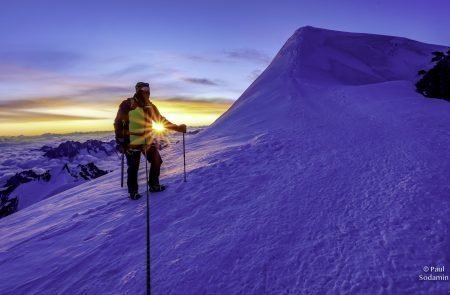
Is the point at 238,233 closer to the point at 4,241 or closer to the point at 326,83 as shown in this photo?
the point at 4,241

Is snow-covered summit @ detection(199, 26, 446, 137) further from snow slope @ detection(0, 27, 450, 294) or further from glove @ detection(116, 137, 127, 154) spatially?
glove @ detection(116, 137, 127, 154)

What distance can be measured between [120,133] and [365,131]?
714cm

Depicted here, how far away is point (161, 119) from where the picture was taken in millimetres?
7574

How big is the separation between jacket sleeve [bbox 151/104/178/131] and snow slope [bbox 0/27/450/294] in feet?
4.63

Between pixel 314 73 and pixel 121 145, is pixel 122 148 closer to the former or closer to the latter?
pixel 121 145

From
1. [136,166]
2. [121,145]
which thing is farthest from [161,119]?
[136,166]

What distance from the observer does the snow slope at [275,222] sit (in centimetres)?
372

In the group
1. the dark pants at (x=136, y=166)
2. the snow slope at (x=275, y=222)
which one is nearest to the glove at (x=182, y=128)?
the dark pants at (x=136, y=166)

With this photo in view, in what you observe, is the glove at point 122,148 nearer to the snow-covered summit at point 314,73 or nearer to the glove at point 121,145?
the glove at point 121,145

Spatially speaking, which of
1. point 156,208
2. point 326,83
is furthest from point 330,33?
point 156,208

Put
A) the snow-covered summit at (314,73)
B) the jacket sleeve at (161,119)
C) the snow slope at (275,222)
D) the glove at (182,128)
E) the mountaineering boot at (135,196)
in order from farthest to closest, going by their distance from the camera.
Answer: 1. the snow-covered summit at (314,73)
2. the glove at (182,128)
3. the jacket sleeve at (161,119)
4. the mountaineering boot at (135,196)
5. the snow slope at (275,222)

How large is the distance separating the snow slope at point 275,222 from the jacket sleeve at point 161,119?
1.41 meters

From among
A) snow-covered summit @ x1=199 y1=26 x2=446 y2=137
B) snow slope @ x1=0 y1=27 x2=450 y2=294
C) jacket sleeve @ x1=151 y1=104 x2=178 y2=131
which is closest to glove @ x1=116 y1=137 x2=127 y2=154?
jacket sleeve @ x1=151 y1=104 x2=178 y2=131

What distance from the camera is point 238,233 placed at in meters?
4.70
